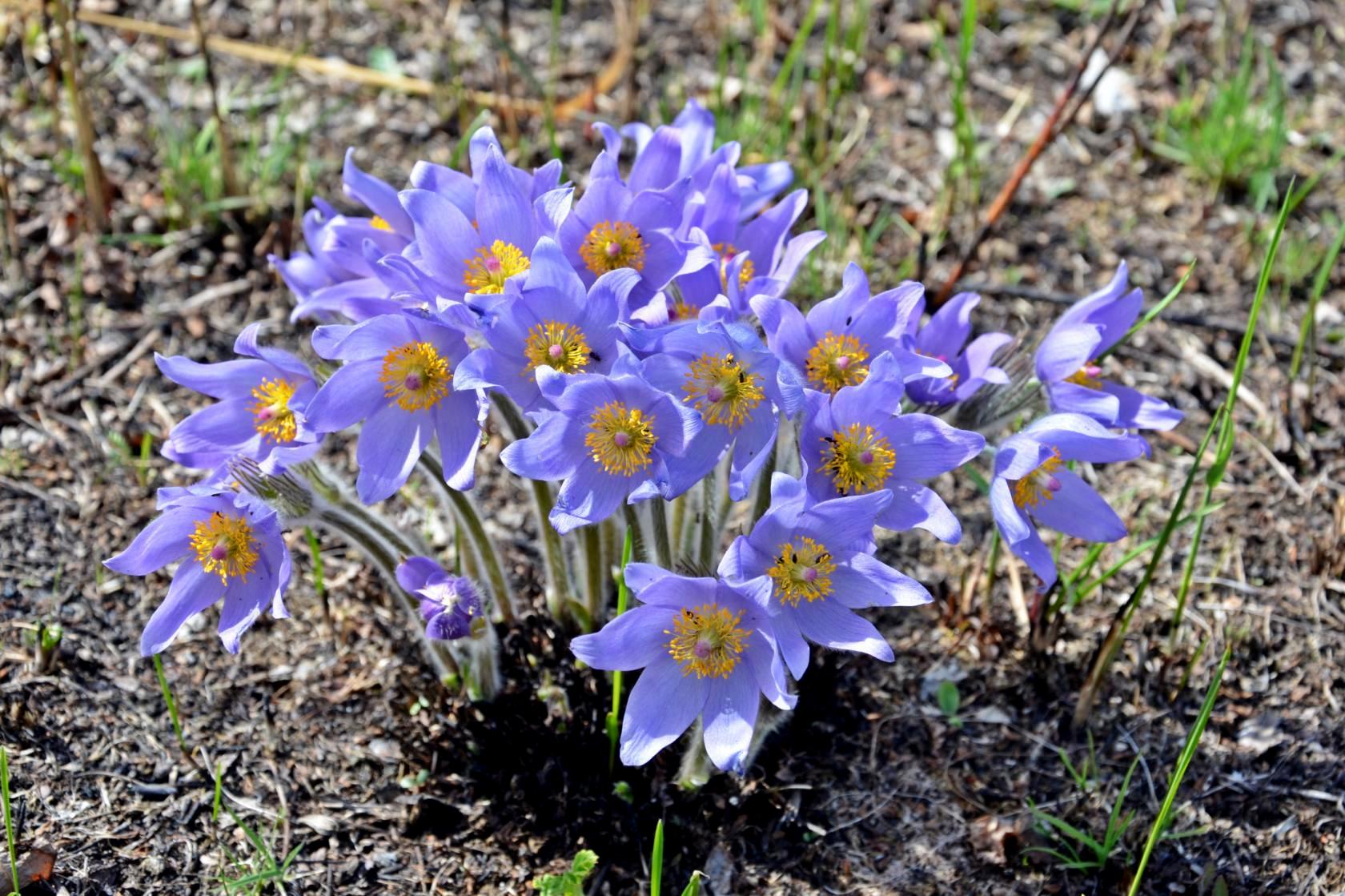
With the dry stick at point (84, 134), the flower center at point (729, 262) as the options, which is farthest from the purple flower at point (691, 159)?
the dry stick at point (84, 134)

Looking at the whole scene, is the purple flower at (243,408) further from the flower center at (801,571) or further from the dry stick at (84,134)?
the dry stick at (84,134)

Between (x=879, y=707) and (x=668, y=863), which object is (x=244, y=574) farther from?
(x=879, y=707)

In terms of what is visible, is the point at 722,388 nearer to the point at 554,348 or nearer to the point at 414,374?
the point at 554,348

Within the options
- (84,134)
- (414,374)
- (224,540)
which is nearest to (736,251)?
(414,374)

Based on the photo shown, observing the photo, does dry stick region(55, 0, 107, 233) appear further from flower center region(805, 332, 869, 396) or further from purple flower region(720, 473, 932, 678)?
purple flower region(720, 473, 932, 678)

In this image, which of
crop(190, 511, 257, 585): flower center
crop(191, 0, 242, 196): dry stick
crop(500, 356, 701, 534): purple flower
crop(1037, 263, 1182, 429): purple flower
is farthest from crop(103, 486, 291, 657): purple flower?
crop(191, 0, 242, 196): dry stick
